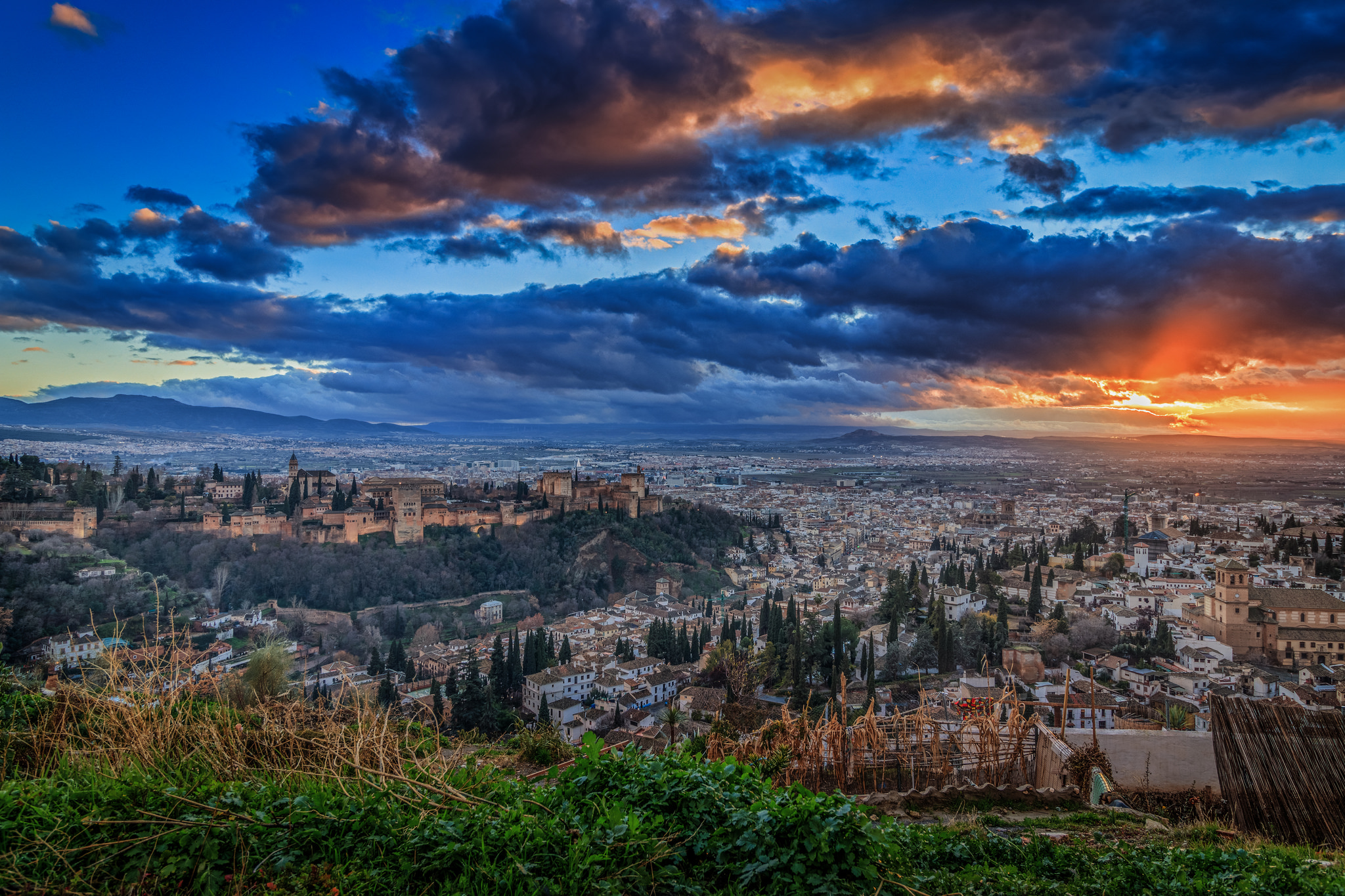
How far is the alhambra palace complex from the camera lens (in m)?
28.9

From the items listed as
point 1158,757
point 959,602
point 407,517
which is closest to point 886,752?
point 1158,757

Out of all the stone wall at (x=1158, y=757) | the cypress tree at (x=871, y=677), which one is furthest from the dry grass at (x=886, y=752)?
the cypress tree at (x=871, y=677)

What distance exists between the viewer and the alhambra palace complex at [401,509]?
28.9 meters

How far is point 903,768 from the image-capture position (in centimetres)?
503

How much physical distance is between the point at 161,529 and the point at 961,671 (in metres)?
28.8

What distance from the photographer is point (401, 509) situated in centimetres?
3312

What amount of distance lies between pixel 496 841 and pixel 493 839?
1cm

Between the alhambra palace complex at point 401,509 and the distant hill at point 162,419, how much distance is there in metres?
17.8

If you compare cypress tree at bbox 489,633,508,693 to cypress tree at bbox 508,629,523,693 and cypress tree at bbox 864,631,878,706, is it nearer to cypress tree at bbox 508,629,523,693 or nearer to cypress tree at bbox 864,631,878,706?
cypress tree at bbox 508,629,523,693

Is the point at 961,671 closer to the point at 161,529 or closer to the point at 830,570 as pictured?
the point at 830,570

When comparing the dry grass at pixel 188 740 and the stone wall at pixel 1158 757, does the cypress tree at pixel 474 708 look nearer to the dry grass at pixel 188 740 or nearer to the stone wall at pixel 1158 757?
the dry grass at pixel 188 740

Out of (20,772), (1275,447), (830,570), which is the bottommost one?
(830,570)

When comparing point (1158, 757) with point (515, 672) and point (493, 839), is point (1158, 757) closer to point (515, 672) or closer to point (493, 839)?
point (493, 839)

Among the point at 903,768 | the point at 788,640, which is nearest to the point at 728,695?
the point at 788,640
